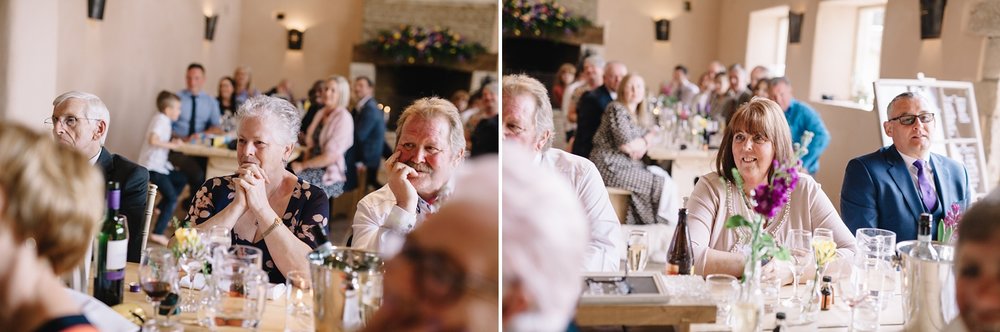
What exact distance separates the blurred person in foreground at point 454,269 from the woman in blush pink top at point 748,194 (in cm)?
155

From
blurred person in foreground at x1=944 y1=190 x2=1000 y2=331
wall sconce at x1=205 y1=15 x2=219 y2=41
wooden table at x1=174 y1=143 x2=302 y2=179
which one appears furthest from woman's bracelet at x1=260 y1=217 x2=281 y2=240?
wall sconce at x1=205 y1=15 x2=219 y2=41

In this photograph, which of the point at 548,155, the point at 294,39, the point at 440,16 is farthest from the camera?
the point at 440,16

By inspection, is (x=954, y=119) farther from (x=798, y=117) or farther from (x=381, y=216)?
(x=381, y=216)

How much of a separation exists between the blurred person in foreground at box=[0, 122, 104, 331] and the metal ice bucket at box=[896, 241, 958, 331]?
4.68 feet

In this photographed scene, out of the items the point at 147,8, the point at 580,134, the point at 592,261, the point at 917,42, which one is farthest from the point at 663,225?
the point at 147,8

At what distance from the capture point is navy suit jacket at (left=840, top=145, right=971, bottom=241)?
279 cm

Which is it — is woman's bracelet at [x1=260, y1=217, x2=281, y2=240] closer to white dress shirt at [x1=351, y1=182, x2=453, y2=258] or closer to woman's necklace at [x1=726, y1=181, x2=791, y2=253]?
white dress shirt at [x1=351, y1=182, x2=453, y2=258]

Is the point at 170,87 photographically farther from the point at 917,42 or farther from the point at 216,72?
the point at 917,42

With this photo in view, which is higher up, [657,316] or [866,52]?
[866,52]

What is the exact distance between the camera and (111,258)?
1781mm

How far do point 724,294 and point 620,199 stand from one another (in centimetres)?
300

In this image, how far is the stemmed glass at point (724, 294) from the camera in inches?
67.4

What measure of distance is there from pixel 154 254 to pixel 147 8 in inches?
189

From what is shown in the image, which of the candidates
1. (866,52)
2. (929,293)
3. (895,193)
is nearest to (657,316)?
(929,293)
